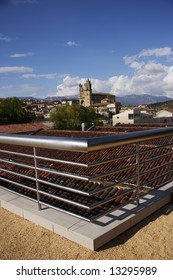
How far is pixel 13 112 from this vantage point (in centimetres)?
5591

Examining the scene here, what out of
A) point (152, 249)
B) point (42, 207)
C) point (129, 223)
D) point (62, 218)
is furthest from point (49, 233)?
point (152, 249)

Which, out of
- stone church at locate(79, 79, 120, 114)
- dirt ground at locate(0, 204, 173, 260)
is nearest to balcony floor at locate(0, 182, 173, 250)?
dirt ground at locate(0, 204, 173, 260)

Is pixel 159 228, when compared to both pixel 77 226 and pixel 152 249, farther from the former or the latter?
pixel 77 226

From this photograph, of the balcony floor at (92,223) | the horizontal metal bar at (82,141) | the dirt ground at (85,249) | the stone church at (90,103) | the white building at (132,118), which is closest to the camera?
the horizontal metal bar at (82,141)

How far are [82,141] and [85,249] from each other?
1001 millimetres

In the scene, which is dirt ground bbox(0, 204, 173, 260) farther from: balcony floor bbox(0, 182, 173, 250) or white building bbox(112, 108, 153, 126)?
white building bbox(112, 108, 153, 126)

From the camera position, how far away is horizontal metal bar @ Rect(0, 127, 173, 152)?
204cm

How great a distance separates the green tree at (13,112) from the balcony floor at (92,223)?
52.9 meters

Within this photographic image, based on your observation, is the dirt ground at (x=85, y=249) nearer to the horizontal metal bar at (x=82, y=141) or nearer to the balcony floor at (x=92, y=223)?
the balcony floor at (x=92, y=223)

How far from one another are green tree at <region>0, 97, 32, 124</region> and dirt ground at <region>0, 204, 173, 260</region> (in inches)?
2101

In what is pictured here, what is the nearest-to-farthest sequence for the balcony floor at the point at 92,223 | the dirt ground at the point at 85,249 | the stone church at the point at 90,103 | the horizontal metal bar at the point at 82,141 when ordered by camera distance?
the horizontal metal bar at the point at 82,141 → the dirt ground at the point at 85,249 → the balcony floor at the point at 92,223 → the stone church at the point at 90,103


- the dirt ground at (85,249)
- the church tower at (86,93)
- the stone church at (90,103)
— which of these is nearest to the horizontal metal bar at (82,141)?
the dirt ground at (85,249)

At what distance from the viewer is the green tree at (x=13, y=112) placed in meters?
54.6

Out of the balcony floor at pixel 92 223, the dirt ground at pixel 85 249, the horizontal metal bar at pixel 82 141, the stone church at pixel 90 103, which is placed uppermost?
the stone church at pixel 90 103
